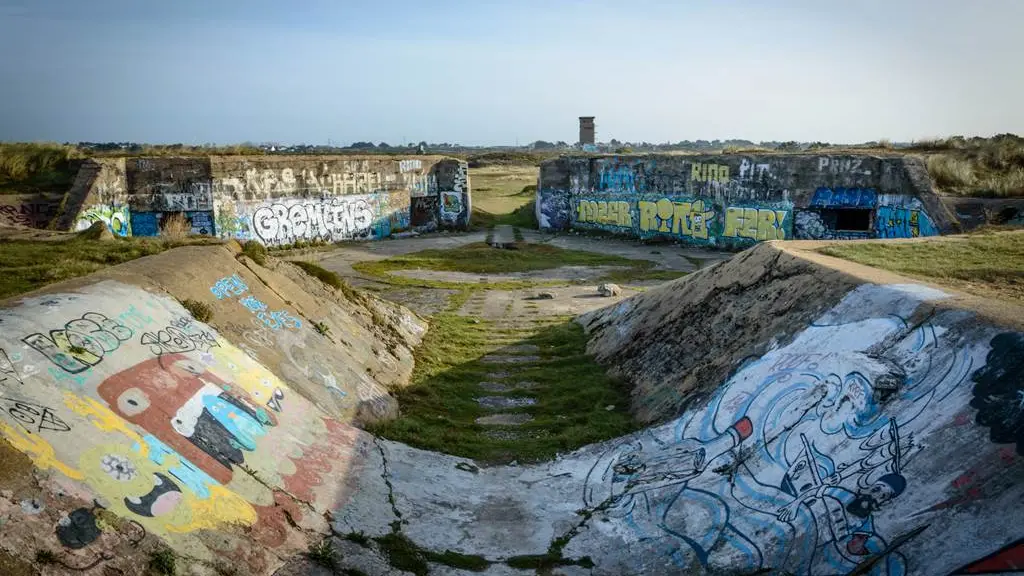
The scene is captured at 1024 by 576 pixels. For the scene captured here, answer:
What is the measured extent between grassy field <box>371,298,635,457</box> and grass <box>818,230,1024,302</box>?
4.75 metres

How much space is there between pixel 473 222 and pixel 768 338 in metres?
30.7

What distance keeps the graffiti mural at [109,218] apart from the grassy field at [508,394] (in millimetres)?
14986

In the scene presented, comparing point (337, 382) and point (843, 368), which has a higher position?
point (843, 368)

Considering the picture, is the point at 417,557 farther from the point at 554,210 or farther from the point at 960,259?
the point at 554,210

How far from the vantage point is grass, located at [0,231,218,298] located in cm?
1200

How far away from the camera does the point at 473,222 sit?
40.4 metres

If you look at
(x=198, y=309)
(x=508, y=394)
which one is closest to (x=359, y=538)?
(x=198, y=309)

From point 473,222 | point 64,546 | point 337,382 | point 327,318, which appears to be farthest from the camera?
point 473,222

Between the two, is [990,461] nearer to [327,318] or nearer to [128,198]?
[327,318]

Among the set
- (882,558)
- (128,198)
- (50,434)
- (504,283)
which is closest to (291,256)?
(128,198)

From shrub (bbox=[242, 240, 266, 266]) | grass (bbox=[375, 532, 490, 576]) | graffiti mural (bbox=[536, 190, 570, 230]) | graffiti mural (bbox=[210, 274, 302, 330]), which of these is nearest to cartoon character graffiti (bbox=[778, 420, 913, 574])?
grass (bbox=[375, 532, 490, 576])

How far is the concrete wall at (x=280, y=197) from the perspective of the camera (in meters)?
27.8

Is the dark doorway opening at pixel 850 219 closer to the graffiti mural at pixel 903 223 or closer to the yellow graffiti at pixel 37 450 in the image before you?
the graffiti mural at pixel 903 223

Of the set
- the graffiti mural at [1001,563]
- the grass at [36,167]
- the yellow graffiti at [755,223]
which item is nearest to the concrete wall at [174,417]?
the graffiti mural at [1001,563]
